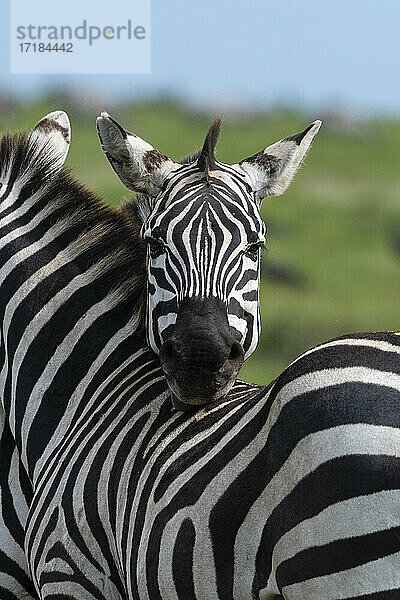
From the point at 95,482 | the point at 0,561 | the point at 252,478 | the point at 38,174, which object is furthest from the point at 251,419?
the point at 38,174

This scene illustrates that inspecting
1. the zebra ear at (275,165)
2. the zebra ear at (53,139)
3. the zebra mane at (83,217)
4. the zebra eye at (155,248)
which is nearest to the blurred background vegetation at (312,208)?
the zebra ear at (53,139)

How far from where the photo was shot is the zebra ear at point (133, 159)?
4.43 meters

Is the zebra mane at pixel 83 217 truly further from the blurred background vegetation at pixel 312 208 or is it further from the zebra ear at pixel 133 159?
the blurred background vegetation at pixel 312 208

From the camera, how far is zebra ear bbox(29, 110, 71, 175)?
5.21 meters

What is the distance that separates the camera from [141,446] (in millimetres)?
4031

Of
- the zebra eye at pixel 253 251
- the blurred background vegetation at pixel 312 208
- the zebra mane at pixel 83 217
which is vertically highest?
the blurred background vegetation at pixel 312 208

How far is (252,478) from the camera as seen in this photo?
321cm

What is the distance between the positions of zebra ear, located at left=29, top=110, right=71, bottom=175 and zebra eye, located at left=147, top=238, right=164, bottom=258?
3.90 ft

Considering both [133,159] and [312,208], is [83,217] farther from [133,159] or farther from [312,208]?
[312,208]

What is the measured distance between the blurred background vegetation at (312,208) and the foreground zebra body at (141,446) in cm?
1625

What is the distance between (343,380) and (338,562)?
2.01ft

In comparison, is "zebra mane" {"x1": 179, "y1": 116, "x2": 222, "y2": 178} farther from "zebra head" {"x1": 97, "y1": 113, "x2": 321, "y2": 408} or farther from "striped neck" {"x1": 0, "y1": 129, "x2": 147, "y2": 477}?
"striped neck" {"x1": 0, "y1": 129, "x2": 147, "y2": 477}

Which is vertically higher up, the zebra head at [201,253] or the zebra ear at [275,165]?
the zebra ear at [275,165]

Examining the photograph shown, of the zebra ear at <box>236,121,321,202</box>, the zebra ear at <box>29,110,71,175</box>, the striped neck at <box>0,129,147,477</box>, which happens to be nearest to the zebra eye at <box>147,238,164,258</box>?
the striped neck at <box>0,129,147,477</box>
